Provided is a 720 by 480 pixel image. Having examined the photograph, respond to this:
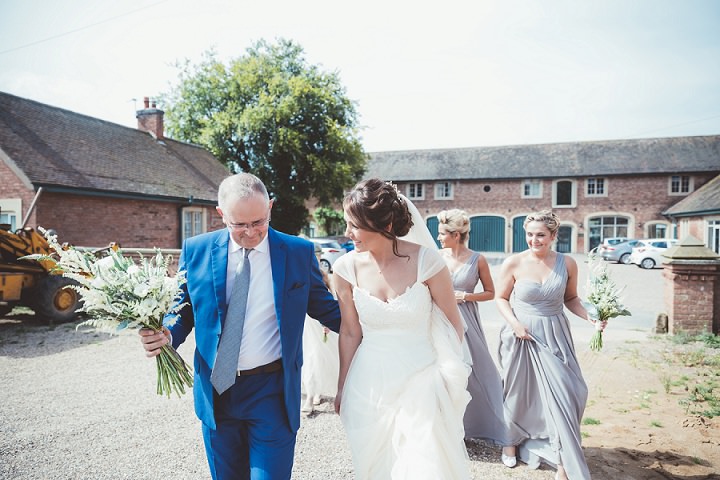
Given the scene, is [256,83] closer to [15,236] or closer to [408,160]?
[408,160]

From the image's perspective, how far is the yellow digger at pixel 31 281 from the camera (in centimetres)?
928

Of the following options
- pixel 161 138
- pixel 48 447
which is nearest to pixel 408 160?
pixel 161 138

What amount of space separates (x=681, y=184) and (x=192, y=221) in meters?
34.4

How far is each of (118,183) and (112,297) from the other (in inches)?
653

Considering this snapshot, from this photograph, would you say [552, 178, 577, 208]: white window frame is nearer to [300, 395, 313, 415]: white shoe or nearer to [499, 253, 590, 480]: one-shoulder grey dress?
[499, 253, 590, 480]: one-shoulder grey dress

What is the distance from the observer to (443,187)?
39.5 m

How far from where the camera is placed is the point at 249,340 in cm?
243

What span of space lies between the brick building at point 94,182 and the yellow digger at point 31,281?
15.0ft

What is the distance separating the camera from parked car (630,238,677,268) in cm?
2269

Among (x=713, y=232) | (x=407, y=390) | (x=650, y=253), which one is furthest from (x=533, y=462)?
(x=713, y=232)

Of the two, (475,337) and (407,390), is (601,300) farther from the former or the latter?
(407,390)

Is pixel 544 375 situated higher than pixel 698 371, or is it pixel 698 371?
pixel 544 375

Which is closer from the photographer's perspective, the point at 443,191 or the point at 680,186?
the point at 680,186

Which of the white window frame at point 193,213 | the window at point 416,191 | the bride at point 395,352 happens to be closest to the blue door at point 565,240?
the window at point 416,191
